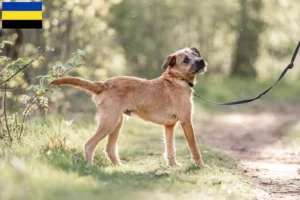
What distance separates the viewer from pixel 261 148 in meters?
12.1

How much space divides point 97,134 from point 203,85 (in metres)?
16.5

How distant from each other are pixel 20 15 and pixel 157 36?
13.2 meters

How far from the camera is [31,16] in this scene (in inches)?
463

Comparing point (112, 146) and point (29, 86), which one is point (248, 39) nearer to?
point (112, 146)

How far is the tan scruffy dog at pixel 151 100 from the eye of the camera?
24.8ft

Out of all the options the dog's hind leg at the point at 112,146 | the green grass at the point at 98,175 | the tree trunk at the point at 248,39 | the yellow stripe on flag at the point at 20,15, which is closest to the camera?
the green grass at the point at 98,175

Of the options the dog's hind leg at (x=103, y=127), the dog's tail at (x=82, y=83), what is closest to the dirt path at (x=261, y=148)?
the dog's hind leg at (x=103, y=127)

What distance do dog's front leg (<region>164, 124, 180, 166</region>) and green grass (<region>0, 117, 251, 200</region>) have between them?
17 centimetres

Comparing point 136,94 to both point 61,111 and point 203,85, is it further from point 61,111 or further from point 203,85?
point 203,85

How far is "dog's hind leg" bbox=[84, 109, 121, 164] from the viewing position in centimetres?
752

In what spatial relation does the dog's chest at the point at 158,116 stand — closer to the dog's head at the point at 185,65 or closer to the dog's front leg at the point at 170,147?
the dog's front leg at the point at 170,147

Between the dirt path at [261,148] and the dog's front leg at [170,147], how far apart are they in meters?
1.03

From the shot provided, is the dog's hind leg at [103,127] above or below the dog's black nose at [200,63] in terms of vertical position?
below

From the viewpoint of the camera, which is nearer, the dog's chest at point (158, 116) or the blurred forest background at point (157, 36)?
the dog's chest at point (158, 116)
